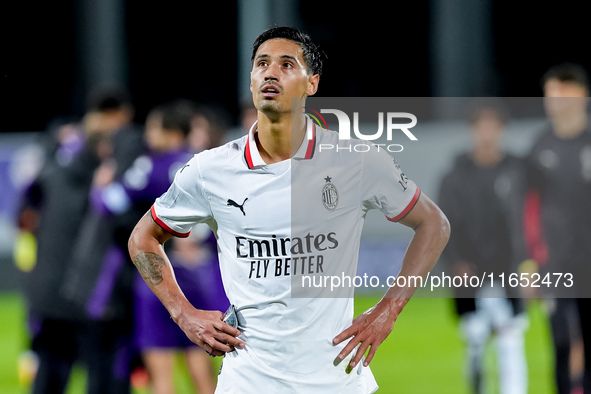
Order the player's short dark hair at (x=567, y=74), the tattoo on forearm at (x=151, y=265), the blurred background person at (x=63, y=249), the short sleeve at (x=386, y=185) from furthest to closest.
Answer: the player's short dark hair at (x=567, y=74), the blurred background person at (x=63, y=249), the tattoo on forearm at (x=151, y=265), the short sleeve at (x=386, y=185)

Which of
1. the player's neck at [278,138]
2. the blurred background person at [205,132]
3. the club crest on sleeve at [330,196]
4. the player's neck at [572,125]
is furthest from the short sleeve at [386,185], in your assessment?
the player's neck at [572,125]

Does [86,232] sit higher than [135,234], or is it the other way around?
[86,232]

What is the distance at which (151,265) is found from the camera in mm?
4254

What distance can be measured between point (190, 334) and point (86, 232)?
11.2ft

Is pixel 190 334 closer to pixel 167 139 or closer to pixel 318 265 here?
pixel 318 265

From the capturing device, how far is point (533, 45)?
20422 mm

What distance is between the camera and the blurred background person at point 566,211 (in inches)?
286

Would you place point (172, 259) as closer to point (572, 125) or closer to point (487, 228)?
point (487, 228)

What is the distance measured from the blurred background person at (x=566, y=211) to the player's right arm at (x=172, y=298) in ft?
12.7

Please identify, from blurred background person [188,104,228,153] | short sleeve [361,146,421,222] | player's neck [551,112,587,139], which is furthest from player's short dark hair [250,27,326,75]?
player's neck [551,112,587,139]

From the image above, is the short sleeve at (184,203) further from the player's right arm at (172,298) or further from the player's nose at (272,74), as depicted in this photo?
the player's nose at (272,74)

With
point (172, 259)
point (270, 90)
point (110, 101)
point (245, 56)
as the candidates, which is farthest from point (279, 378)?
point (245, 56)

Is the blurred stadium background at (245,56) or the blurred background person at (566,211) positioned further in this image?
the blurred stadium background at (245,56)

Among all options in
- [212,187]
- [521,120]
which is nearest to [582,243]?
[212,187]
